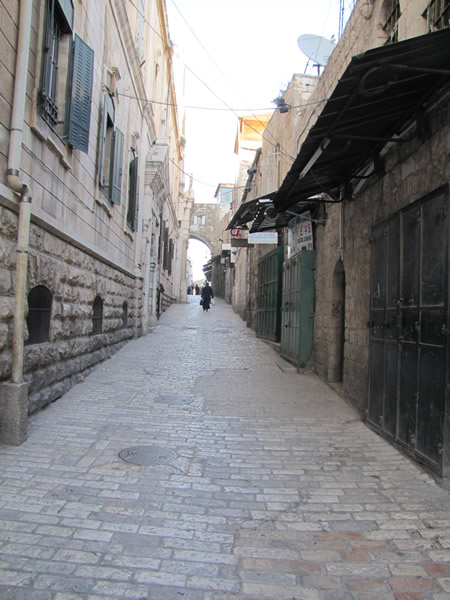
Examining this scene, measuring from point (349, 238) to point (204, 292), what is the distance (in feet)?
64.2

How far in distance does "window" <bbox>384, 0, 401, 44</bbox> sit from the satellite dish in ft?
16.8

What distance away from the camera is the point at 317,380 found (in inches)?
333

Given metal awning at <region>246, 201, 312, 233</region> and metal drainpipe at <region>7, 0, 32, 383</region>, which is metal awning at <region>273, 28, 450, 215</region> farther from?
metal drainpipe at <region>7, 0, 32, 383</region>

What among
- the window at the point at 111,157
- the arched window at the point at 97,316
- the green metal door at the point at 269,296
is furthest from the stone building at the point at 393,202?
the green metal door at the point at 269,296

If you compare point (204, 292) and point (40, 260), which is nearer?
point (40, 260)

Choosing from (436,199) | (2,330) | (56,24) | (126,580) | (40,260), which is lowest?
(126,580)

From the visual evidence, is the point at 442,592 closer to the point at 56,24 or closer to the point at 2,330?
the point at 2,330

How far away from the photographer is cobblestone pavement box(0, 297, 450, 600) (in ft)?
8.15

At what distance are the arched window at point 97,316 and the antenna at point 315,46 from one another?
26.2ft

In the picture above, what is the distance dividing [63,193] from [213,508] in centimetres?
488

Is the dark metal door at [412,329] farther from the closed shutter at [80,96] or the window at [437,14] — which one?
the closed shutter at [80,96]

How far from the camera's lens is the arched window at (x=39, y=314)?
5.46 metres

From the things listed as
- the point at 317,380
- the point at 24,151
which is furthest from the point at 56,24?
the point at 317,380

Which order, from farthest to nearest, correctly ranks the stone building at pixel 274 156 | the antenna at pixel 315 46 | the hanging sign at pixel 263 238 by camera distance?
1. the hanging sign at pixel 263 238
2. the stone building at pixel 274 156
3. the antenna at pixel 315 46
